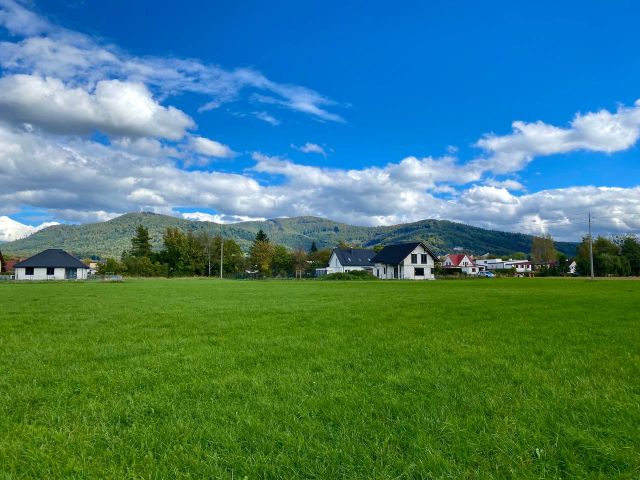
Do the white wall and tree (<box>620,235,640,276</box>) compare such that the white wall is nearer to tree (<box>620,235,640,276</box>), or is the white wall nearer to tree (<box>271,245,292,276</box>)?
tree (<box>271,245,292,276</box>)

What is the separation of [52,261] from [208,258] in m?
31.2

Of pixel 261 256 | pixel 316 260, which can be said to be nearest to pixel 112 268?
pixel 261 256

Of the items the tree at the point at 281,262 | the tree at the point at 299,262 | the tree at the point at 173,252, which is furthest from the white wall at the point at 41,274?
the tree at the point at 299,262

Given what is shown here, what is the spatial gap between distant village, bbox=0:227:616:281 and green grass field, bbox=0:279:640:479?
61.3 m

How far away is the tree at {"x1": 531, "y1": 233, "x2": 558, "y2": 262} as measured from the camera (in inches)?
5202

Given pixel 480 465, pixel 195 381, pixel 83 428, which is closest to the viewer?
pixel 480 465

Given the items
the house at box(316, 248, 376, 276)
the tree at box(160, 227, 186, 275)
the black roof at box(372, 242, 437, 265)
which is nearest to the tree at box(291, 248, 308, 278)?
the house at box(316, 248, 376, 276)

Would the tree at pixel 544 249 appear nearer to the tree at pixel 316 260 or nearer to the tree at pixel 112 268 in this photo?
the tree at pixel 316 260

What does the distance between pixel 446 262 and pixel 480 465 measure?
136283 mm

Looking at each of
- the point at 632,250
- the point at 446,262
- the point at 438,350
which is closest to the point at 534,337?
the point at 438,350

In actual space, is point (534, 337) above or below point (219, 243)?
below

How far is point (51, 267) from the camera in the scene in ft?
258

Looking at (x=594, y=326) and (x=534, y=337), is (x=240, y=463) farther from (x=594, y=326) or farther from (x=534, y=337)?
(x=594, y=326)

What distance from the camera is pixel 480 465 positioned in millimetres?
3557
